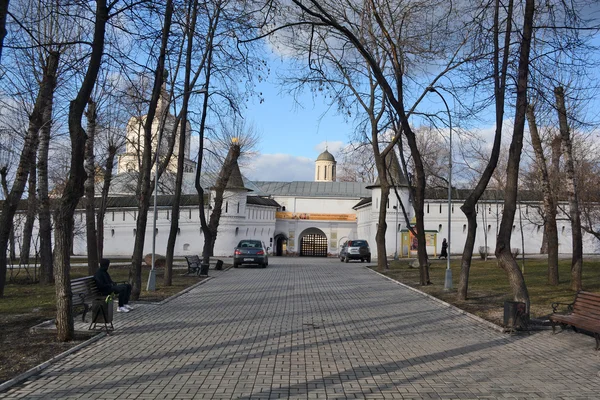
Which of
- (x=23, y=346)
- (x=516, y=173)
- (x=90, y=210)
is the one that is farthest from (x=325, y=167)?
(x=23, y=346)

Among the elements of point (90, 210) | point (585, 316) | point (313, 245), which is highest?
point (90, 210)

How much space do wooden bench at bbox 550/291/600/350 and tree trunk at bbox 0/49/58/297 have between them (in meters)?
13.0

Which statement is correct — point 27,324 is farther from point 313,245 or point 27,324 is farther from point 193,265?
point 313,245

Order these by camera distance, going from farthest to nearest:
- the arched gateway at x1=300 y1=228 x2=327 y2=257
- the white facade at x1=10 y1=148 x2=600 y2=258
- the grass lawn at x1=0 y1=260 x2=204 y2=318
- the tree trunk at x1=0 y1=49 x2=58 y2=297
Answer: the arched gateway at x1=300 y1=228 x2=327 y2=257, the white facade at x1=10 y1=148 x2=600 y2=258, the tree trunk at x1=0 y1=49 x2=58 y2=297, the grass lawn at x1=0 y1=260 x2=204 y2=318

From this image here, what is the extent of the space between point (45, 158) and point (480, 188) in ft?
42.0

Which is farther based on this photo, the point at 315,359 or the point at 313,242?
the point at 313,242

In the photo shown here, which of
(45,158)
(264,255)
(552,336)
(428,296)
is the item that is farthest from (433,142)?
(552,336)

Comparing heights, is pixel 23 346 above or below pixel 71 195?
below

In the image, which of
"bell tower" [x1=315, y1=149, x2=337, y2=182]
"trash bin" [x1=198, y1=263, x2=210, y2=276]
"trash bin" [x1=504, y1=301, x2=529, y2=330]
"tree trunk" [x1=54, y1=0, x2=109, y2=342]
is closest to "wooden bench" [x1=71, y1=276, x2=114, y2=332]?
"tree trunk" [x1=54, y1=0, x2=109, y2=342]

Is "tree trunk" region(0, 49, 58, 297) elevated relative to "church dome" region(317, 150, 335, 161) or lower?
lower

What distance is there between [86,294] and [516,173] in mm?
9397

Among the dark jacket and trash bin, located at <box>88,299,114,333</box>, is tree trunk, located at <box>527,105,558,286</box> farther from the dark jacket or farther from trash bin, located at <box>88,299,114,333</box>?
trash bin, located at <box>88,299,114,333</box>

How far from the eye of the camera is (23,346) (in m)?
8.99

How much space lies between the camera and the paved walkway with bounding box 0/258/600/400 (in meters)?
6.74
